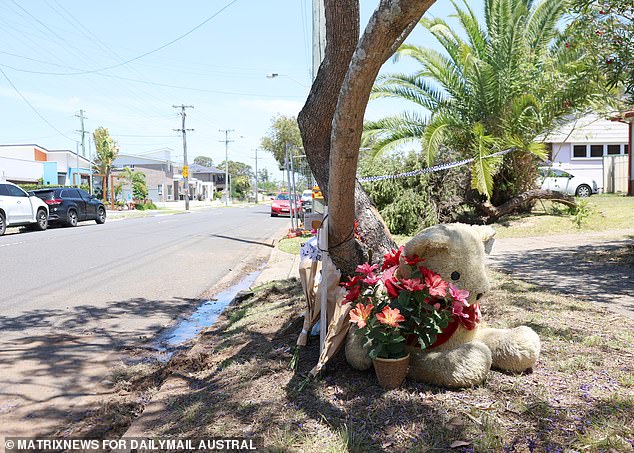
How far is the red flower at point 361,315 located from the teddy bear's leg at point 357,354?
192 mm

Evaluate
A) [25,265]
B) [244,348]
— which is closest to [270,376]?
[244,348]

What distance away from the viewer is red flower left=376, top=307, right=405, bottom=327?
128 inches

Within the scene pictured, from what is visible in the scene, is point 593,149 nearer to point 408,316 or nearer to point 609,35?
point 609,35

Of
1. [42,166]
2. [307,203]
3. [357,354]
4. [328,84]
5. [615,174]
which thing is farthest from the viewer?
[42,166]

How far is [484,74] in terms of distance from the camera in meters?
13.3

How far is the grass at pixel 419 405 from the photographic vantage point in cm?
285

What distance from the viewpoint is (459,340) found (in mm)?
3553

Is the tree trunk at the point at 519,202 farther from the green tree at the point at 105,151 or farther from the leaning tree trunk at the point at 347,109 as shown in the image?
the green tree at the point at 105,151

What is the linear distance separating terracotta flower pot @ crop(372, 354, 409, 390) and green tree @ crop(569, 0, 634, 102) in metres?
5.30

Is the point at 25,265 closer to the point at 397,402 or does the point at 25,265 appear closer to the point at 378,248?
the point at 378,248

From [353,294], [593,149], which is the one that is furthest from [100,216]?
[593,149]

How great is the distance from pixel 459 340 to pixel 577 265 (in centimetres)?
543

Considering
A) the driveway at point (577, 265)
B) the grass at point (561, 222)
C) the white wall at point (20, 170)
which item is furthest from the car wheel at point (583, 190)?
the white wall at point (20, 170)

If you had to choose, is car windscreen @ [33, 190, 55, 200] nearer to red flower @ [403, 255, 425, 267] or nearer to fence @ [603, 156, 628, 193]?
red flower @ [403, 255, 425, 267]
